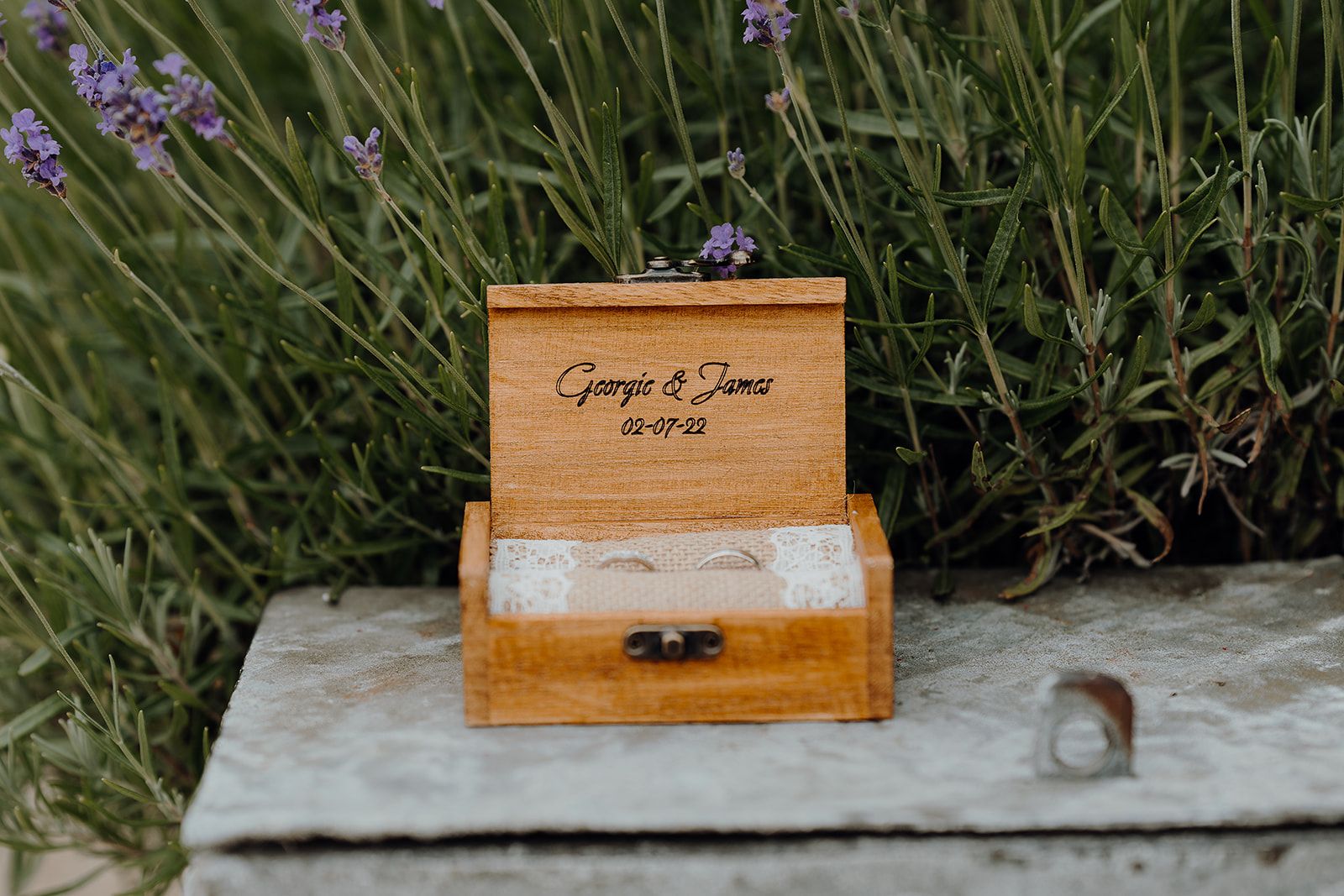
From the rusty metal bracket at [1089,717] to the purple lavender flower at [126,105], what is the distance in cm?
64

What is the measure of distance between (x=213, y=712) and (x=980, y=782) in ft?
2.43

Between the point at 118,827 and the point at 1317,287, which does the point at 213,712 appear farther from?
the point at 1317,287

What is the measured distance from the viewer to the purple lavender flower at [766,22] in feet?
2.39

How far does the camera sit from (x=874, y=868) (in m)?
0.65

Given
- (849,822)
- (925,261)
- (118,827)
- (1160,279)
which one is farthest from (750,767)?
(118,827)

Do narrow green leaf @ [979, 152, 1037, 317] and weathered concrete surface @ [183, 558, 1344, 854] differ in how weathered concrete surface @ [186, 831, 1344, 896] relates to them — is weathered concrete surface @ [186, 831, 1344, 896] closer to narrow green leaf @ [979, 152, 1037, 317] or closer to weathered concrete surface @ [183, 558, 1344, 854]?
weathered concrete surface @ [183, 558, 1344, 854]

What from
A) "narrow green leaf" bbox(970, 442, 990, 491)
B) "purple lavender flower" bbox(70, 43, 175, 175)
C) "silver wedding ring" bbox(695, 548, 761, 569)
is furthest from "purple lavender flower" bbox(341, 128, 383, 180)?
"narrow green leaf" bbox(970, 442, 990, 491)

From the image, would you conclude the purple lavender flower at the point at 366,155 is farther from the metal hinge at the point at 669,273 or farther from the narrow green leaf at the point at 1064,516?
the narrow green leaf at the point at 1064,516

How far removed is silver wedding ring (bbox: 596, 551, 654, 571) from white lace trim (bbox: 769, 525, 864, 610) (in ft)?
0.29

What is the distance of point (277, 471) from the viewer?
1124mm

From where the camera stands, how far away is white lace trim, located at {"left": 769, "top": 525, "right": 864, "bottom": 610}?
75cm

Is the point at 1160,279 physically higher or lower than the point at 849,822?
higher

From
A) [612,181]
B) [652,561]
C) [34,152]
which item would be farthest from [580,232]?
[34,152]

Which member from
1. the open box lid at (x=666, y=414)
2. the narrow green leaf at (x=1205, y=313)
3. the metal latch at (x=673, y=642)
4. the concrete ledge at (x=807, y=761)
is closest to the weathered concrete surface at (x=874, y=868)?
the concrete ledge at (x=807, y=761)
